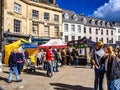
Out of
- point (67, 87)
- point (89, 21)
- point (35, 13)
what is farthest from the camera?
point (89, 21)

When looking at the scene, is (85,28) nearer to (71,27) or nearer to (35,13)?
(71,27)

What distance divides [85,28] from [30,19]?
23.5m

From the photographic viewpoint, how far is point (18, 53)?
12734mm

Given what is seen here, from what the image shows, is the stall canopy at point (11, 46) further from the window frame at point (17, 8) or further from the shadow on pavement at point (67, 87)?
the shadow on pavement at point (67, 87)

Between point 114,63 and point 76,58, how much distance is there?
15.9m

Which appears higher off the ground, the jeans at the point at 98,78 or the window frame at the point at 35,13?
the window frame at the point at 35,13

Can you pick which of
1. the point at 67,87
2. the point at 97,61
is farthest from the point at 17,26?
Result: the point at 97,61

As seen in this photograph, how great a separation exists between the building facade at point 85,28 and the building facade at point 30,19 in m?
9.78

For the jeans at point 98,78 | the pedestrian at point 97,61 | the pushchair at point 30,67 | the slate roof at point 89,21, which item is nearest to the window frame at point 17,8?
the pushchair at point 30,67

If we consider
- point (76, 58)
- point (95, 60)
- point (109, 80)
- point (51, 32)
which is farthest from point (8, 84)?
point (51, 32)

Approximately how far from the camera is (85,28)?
57.2 meters

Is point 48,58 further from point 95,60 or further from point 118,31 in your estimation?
point 118,31

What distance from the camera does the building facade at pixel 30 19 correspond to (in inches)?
1148

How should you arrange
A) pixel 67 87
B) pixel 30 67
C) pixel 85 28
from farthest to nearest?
pixel 85 28
pixel 30 67
pixel 67 87
